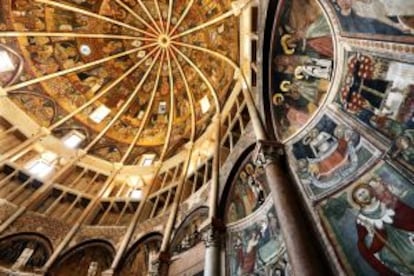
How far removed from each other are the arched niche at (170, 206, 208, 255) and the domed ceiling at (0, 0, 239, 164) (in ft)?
19.1

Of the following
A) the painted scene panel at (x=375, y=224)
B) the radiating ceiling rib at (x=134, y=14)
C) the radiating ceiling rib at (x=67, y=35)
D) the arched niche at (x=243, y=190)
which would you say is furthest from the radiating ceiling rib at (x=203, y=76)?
the painted scene panel at (x=375, y=224)

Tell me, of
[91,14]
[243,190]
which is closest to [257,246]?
[243,190]

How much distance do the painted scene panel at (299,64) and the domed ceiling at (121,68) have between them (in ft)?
20.6

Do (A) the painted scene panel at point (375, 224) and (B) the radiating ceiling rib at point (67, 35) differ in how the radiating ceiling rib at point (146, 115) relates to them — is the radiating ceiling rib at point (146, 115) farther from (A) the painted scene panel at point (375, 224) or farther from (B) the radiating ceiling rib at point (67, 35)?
(A) the painted scene panel at point (375, 224)

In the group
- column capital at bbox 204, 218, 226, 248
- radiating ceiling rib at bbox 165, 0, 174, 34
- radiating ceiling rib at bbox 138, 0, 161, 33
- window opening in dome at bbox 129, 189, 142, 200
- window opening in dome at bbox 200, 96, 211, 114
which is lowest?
column capital at bbox 204, 218, 226, 248

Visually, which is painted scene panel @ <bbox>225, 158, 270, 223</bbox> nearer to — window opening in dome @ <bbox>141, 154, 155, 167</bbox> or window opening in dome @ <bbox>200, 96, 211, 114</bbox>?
window opening in dome @ <bbox>200, 96, 211, 114</bbox>

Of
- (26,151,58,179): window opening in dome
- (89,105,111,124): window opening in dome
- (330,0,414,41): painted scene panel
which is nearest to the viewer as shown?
(330,0,414,41): painted scene panel

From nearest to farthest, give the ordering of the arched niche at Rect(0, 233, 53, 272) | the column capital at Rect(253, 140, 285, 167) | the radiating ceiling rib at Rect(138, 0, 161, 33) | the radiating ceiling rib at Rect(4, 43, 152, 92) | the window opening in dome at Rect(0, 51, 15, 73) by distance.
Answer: the column capital at Rect(253, 140, 285, 167) → the arched niche at Rect(0, 233, 53, 272) → the window opening in dome at Rect(0, 51, 15, 73) → the radiating ceiling rib at Rect(4, 43, 152, 92) → the radiating ceiling rib at Rect(138, 0, 161, 33)

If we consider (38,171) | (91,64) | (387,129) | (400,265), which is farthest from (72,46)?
(400,265)

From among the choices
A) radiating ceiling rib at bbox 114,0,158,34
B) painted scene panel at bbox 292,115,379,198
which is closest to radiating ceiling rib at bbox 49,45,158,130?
radiating ceiling rib at bbox 114,0,158,34

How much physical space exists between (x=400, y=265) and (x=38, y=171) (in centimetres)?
1564

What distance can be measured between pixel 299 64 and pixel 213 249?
237 inches

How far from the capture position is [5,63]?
1606 cm

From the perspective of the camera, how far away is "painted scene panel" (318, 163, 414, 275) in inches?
189
